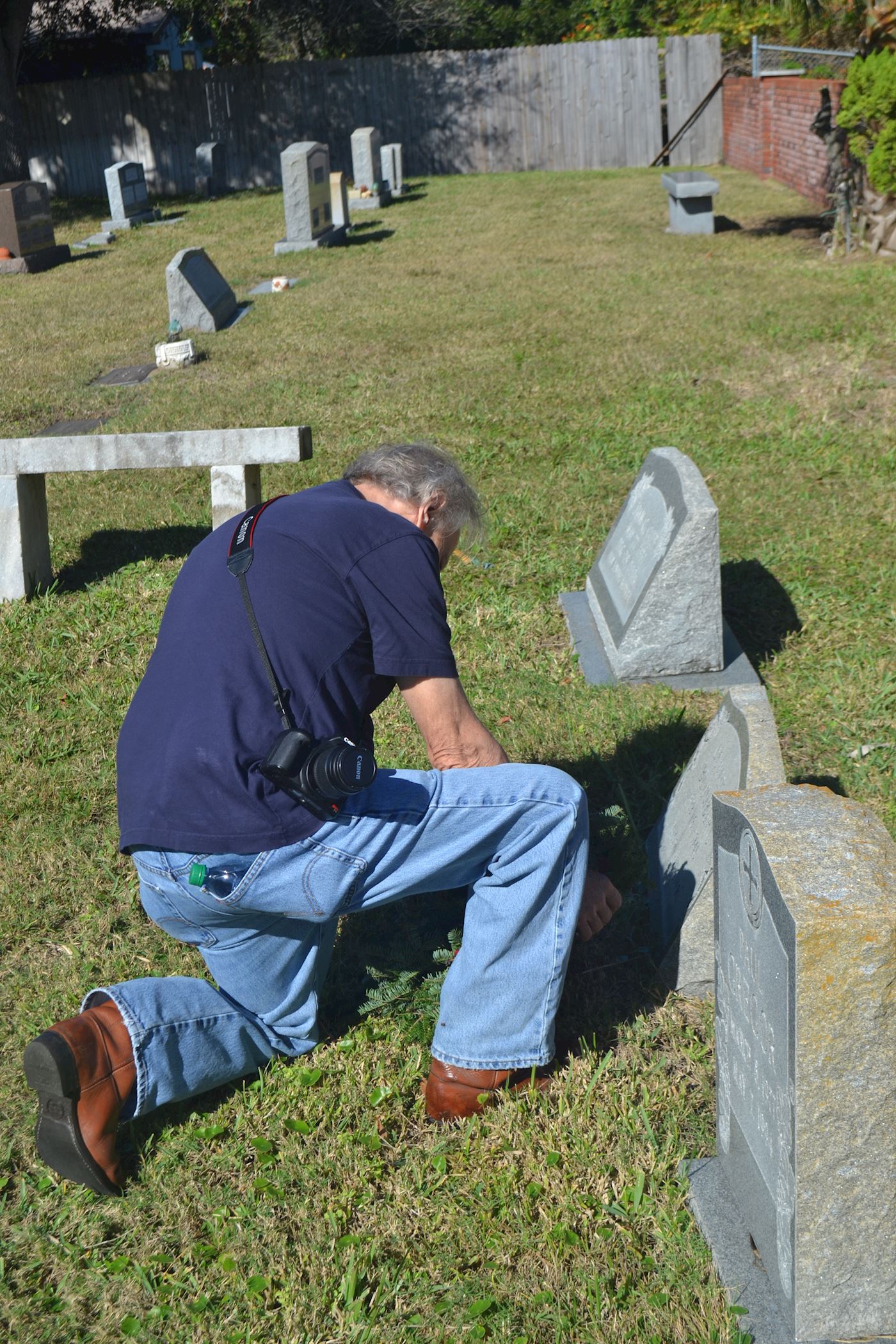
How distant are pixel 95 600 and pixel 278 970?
10.6 ft

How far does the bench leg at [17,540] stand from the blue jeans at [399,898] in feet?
10.8

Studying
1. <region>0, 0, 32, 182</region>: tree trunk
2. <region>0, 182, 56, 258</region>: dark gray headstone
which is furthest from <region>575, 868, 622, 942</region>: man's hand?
<region>0, 0, 32, 182</region>: tree trunk

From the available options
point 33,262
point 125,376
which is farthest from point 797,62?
point 125,376

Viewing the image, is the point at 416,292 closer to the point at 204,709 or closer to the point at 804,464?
the point at 804,464

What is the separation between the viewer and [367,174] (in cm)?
1966

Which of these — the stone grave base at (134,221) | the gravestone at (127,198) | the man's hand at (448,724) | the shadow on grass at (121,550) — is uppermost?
the gravestone at (127,198)

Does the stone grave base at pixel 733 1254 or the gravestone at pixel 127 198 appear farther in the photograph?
the gravestone at pixel 127 198

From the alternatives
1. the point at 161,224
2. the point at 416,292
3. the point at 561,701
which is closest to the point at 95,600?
the point at 561,701

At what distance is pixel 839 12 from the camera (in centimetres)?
1191

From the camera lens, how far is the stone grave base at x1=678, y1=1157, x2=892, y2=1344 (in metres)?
2.14

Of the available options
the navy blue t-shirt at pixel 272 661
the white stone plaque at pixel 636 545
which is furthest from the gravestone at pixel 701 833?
the white stone plaque at pixel 636 545

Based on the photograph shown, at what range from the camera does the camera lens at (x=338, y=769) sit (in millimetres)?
2283

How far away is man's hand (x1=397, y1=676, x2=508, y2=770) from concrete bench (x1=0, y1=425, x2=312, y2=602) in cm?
303

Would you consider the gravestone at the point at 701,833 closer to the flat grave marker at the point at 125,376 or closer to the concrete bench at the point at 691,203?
the flat grave marker at the point at 125,376
